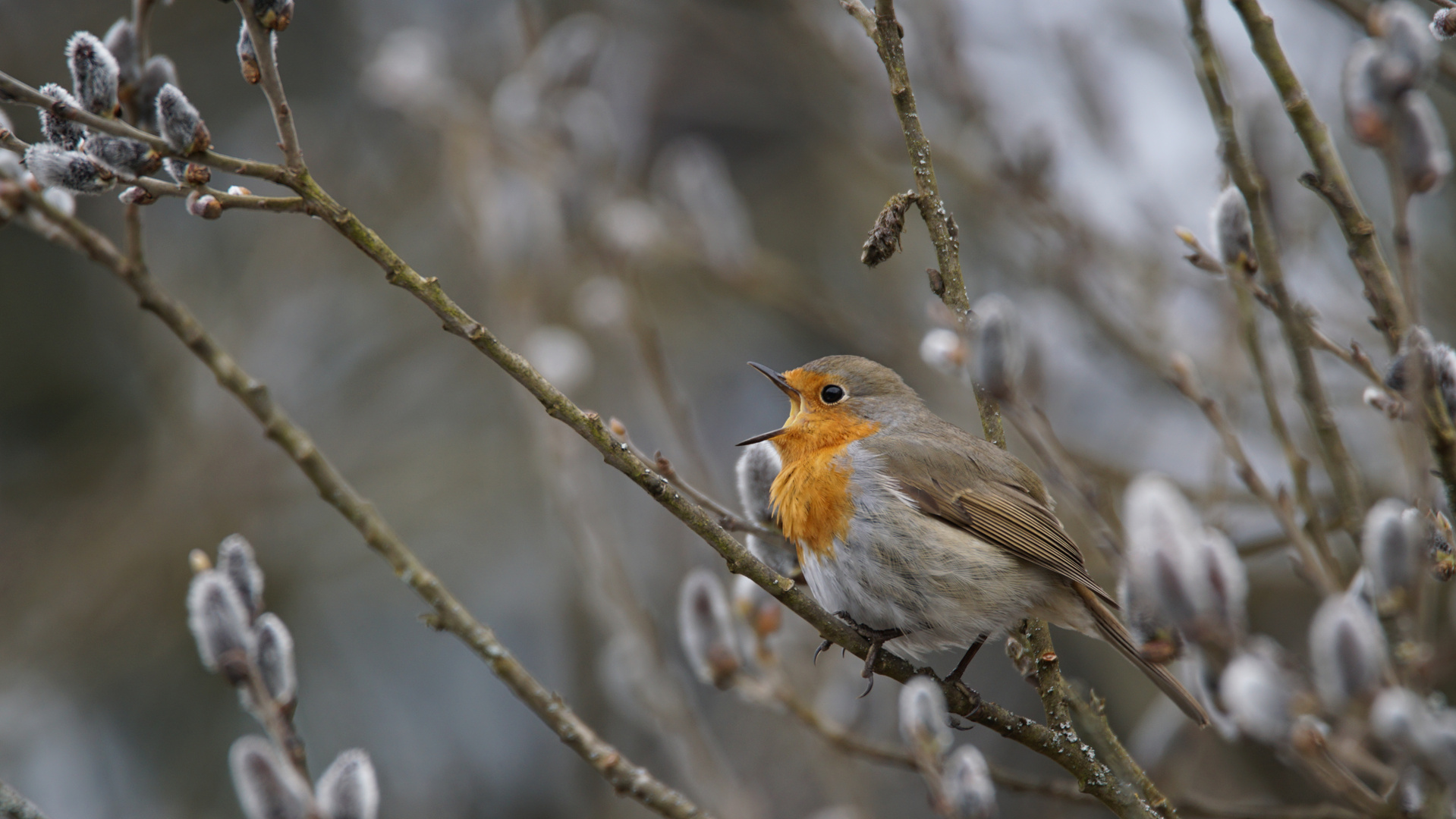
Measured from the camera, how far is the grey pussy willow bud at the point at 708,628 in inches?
107

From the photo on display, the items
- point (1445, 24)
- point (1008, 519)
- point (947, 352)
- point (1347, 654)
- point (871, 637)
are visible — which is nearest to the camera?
point (1347, 654)

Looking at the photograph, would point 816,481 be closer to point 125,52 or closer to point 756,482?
point 756,482

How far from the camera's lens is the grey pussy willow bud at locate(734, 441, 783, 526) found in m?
2.77

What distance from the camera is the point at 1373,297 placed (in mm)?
1666

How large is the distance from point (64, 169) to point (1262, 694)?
181 centimetres

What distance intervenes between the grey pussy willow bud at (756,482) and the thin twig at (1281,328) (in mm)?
1343

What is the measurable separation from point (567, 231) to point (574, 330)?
2.90 m

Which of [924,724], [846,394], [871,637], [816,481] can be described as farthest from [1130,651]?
[924,724]

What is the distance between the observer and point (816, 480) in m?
3.28

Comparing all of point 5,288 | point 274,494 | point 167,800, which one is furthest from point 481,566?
point 5,288

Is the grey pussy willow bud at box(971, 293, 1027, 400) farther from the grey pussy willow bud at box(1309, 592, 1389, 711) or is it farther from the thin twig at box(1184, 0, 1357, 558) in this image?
the grey pussy willow bud at box(1309, 592, 1389, 711)

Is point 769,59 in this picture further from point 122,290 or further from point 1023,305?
point 122,290

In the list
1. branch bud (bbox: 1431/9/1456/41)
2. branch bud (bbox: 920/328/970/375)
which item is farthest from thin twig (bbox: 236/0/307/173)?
branch bud (bbox: 1431/9/1456/41)

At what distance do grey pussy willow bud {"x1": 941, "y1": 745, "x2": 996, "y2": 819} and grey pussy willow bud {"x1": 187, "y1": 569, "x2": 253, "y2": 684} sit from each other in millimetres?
1093
